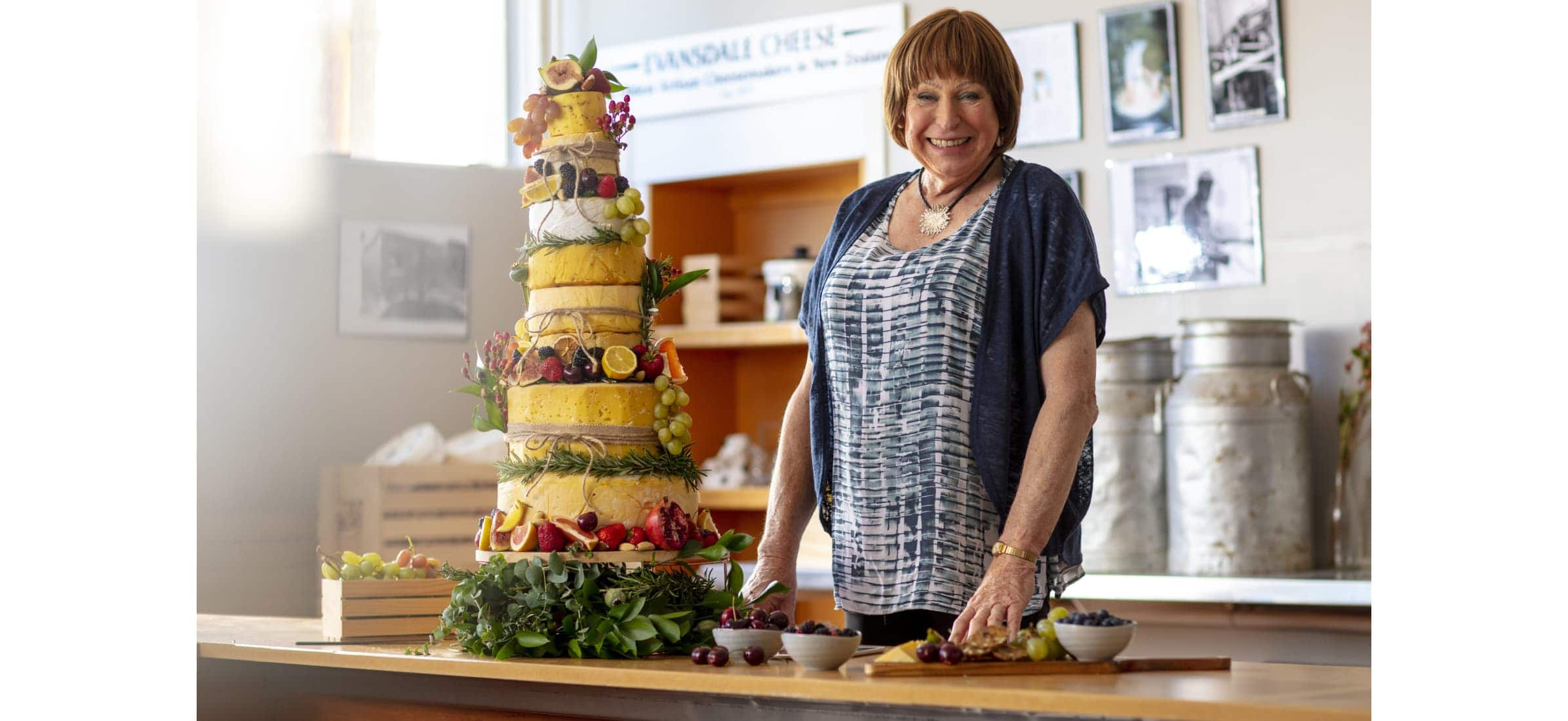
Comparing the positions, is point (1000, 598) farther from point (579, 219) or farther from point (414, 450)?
point (414, 450)

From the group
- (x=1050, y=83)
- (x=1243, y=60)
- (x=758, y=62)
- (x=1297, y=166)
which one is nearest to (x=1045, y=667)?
(x=1297, y=166)

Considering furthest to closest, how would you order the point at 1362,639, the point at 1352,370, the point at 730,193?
1. the point at 730,193
2. the point at 1352,370
3. the point at 1362,639

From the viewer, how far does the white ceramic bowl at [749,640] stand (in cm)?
178

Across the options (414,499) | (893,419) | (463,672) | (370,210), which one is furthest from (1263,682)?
(370,210)

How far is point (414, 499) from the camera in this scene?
4660 mm

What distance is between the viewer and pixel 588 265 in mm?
2086

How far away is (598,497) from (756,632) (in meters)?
0.34

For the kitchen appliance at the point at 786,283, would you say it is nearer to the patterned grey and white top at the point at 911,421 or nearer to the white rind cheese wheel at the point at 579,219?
the white rind cheese wheel at the point at 579,219

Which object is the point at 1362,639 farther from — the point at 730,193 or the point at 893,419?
the point at 730,193

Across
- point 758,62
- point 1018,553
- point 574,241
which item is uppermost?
point 758,62

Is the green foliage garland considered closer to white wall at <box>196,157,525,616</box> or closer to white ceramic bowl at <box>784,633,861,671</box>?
white ceramic bowl at <box>784,633,861,671</box>

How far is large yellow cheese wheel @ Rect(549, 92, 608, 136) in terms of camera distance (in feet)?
6.92

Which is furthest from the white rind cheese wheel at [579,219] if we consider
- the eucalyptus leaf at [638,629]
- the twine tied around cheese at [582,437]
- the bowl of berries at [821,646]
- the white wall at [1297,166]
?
the white wall at [1297,166]
